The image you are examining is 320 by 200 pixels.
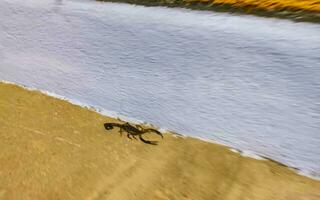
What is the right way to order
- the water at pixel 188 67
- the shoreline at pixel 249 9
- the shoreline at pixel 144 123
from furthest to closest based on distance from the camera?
the shoreline at pixel 144 123 < the water at pixel 188 67 < the shoreline at pixel 249 9

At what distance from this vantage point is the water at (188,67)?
2533mm

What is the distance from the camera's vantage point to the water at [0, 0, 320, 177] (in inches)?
99.7

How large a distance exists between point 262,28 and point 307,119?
63cm

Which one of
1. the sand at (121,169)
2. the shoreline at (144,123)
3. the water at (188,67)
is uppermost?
the water at (188,67)

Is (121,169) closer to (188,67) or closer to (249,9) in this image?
(188,67)

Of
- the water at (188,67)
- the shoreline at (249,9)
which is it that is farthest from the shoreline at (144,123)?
the shoreline at (249,9)

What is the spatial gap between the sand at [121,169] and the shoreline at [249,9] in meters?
0.98

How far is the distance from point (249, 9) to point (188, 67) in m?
0.61

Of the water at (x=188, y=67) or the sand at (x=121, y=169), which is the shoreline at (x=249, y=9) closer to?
the water at (x=188, y=67)

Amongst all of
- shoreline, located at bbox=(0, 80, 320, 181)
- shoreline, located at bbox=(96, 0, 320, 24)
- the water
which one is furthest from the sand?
shoreline, located at bbox=(96, 0, 320, 24)

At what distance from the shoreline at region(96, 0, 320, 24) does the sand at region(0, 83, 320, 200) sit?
98 cm

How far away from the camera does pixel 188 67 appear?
2930 mm

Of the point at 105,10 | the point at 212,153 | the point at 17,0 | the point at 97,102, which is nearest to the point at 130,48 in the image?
the point at 105,10

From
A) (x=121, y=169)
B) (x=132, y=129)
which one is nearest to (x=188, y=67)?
(x=132, y=129)
